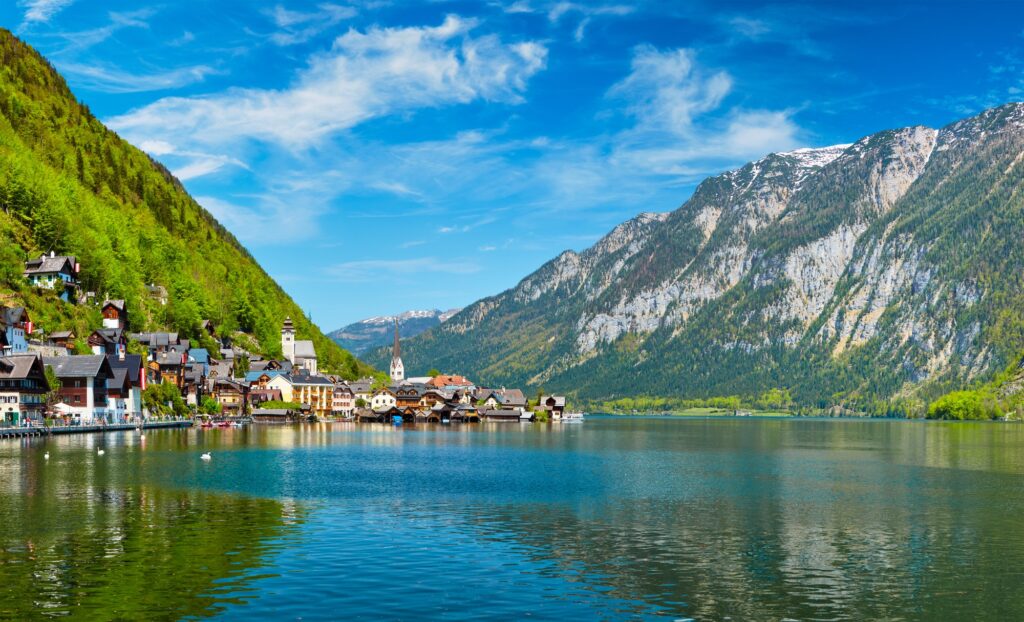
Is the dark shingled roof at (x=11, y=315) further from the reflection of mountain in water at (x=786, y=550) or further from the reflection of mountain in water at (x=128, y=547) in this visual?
the reflection of mountain in water at (x=786, y=550)

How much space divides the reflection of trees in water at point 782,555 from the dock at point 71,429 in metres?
93.4

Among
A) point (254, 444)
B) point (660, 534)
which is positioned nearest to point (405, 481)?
point (660, 534)

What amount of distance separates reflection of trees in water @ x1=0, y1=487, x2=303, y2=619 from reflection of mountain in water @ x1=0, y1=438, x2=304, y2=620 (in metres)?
0.05

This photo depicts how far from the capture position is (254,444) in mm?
131250

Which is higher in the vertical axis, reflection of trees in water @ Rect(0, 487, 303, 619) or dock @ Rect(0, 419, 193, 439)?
reflection of trees in water @ Rect(0, 487, 303, 619)

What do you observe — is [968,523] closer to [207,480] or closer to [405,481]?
[405,481]

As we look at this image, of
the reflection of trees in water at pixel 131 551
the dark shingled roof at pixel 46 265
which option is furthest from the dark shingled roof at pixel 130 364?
the reflection of trees in water at pixel 131 551

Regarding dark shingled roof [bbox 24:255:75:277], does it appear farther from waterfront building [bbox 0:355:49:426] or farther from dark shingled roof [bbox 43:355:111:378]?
waterfront building [bbox 0:355:49:426]

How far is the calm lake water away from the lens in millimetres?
34656

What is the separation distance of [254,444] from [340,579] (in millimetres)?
97965

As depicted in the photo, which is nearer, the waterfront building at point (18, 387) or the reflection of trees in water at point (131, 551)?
the reflection of trees in water at point (131, 551)

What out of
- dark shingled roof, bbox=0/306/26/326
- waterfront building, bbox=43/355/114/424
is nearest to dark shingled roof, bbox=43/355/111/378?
waterfront building, bbox=43/355/114/424

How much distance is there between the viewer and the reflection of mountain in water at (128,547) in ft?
110

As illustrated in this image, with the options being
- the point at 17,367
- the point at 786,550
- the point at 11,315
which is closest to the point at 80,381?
the point at 11,315
